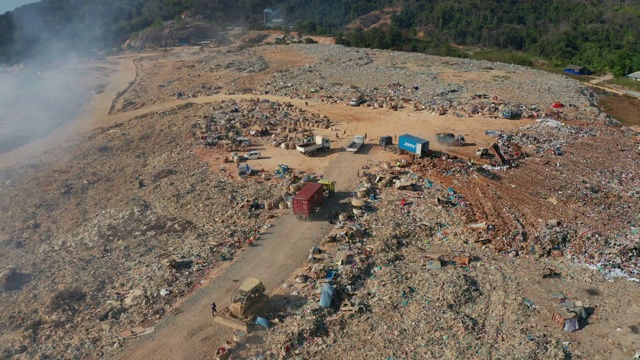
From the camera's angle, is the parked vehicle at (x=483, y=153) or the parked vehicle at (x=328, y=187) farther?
the parked vehicle at (x=483, y=153)

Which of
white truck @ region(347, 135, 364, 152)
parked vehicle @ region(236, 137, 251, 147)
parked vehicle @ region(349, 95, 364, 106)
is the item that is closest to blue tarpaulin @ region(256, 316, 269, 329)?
white truck @ region(347, 135, 364, 152)

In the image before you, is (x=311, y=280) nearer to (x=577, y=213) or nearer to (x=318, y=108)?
(x=577, y=213)

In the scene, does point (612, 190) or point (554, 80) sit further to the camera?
point (554, 80)

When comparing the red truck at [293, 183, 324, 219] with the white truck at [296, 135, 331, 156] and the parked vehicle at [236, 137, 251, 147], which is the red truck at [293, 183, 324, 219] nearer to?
the white truck at [296, 135, 331, 156]

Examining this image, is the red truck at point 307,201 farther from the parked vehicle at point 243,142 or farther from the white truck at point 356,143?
the parked vehicle at point 243,142

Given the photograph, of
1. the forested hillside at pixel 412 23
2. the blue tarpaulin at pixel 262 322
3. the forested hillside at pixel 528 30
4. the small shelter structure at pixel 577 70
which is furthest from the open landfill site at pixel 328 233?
the forested hillside at pixel 412 23

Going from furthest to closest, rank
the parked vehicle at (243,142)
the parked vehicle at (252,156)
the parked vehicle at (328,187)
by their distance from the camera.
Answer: the parked vehicle at (243,142)
the parked vehicle at (252,156)
the parked vehicle at (328,187)

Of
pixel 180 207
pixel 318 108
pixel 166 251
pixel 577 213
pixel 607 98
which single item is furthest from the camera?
pixel 607 98

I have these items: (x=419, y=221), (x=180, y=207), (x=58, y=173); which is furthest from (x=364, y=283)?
(x=58, y=173)
